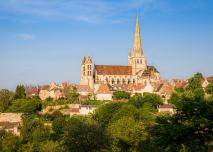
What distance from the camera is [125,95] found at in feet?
247

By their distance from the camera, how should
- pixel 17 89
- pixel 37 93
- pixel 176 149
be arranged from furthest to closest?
1. pixel 37 93
2. pixel 17 89
3. pixel 176 149

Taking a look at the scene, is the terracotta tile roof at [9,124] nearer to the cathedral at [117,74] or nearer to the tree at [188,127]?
the cathedral at [117,74]

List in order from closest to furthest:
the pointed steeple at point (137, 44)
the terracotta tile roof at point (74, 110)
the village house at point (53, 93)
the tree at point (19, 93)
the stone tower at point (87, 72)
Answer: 1. the terracotta tile roof at point (74, 110)
2. the tree at point (19, 93)
3. the village house at point (53, 93)
4. the stone tower at point (87, 72)
5. the pointed steeple at point (137, 44)

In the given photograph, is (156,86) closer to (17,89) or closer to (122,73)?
(122,73)

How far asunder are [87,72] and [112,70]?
Result: 5.98 metres

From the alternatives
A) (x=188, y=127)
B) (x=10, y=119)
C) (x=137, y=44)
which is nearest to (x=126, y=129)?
(x=188, y=127)

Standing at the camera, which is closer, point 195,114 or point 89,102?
point 195,114

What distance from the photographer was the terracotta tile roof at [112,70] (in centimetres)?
9250

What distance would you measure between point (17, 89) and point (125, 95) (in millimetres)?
20290

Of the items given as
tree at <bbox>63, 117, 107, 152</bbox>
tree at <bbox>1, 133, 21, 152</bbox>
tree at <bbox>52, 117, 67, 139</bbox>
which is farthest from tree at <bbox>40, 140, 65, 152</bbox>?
tree at <bbox>52, 117, 67, 139</bbox>

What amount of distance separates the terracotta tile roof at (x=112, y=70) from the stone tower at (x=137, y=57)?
171cm

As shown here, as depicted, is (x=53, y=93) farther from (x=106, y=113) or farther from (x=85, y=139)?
(x=85, y=139)

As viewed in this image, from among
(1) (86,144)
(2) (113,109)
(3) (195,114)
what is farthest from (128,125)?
(3) (195,114)

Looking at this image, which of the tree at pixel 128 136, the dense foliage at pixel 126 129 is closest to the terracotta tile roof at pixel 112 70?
the dense foliage at pixel 126 129
